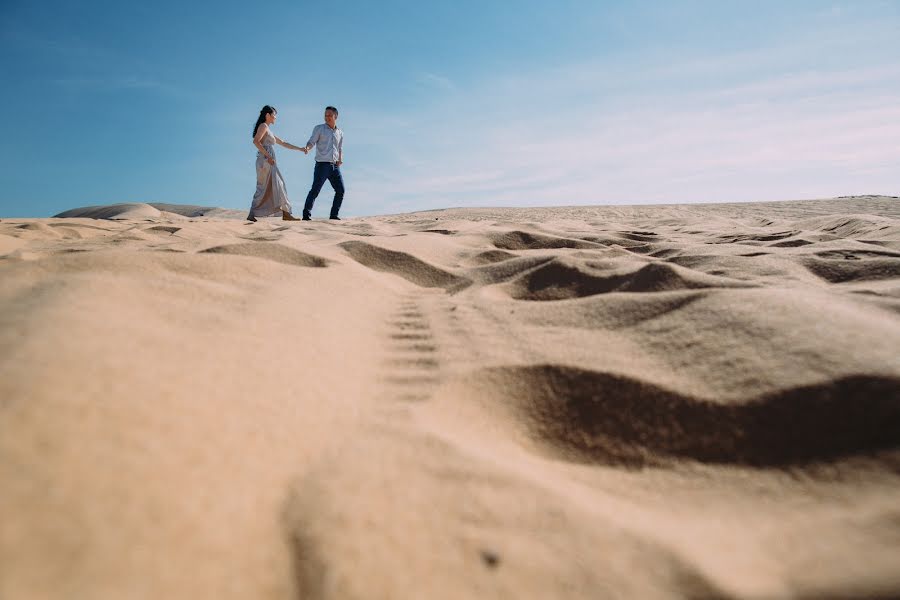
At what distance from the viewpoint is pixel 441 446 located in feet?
2.12

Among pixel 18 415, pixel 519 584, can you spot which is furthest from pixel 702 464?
pixel 18 415

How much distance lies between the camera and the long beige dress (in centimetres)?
597

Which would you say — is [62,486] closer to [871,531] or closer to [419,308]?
[871,531]

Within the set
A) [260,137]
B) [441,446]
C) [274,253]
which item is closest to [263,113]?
[260,137]

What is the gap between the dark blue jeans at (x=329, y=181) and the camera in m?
6.02

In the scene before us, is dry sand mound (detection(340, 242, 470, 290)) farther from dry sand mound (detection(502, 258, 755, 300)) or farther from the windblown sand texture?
the windblown sand texture

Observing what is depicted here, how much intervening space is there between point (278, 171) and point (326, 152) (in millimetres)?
622

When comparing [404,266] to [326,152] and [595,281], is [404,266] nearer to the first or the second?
[595,281]

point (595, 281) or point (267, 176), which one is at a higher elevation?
point (267, 176)

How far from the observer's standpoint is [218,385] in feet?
2.21

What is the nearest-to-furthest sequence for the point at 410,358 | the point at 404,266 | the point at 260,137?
the point at 410,358 < the point at 404,266 < the point at 260,137

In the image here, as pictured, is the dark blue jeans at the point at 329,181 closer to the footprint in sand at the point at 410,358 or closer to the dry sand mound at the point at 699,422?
the footprint in sand at the point at 410,358

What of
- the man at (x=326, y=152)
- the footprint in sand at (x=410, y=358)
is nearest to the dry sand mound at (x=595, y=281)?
the footprint in sand at (x=410, y=358)

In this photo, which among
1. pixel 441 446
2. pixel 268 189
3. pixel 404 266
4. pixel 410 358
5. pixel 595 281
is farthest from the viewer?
pixel 268 189
